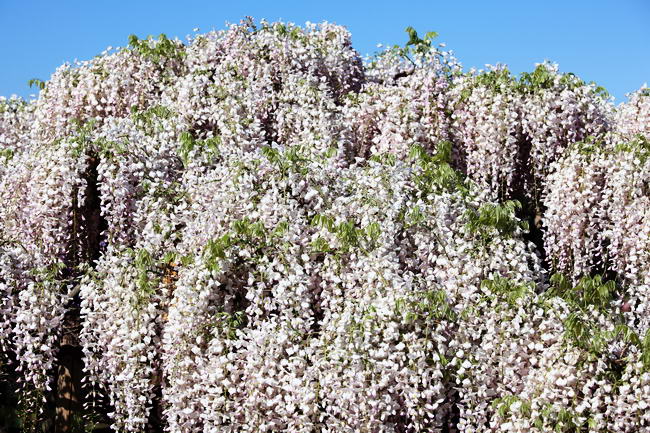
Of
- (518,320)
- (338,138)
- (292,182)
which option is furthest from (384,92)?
(518,320)

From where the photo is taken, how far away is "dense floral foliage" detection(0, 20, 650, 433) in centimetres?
660

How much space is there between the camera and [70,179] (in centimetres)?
823

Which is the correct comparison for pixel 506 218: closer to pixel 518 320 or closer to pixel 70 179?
pixel 518 320

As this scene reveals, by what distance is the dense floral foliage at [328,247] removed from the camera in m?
6.60

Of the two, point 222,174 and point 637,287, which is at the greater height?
point 222,174

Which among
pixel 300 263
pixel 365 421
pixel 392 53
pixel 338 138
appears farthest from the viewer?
pixel 392 53

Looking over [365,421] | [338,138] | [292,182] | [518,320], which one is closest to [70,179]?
[292,182]

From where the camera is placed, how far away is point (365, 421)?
21.3 ft

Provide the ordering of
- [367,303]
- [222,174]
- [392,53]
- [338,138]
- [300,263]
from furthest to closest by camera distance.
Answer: [392,53] → [338,138] → [222,174] → [300,263] → [367,303]

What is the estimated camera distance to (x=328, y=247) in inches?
293

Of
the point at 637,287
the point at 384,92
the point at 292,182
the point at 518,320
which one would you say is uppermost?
the point at 384,92

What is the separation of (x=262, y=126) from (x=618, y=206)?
4461mm

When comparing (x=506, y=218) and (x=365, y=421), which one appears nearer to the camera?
(x=365, y=421)

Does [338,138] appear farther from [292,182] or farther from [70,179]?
[70,179]
